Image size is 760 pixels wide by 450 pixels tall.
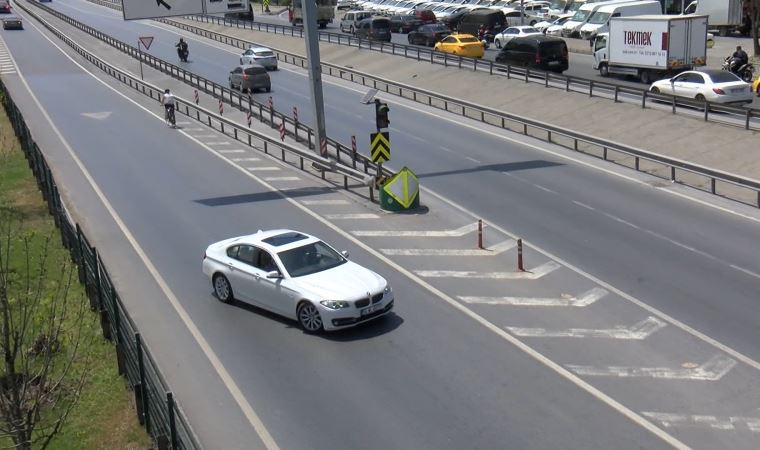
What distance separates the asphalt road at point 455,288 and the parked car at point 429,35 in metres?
26.7

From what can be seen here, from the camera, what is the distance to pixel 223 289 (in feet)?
58.8

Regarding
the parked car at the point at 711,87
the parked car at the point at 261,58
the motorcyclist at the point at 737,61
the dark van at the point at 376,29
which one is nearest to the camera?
the parked car at the point at 711,87

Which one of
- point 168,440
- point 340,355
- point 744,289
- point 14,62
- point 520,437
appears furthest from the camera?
point 14,62

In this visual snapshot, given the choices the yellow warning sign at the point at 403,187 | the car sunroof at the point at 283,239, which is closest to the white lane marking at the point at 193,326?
the car sunroof at the point at 283,239

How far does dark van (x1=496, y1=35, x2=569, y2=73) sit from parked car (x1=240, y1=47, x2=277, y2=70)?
17.9 m

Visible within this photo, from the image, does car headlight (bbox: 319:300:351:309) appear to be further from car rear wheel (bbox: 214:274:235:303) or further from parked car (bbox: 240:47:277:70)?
parked car (bbox: 240:47:277:70)

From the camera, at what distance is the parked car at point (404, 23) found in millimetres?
73963

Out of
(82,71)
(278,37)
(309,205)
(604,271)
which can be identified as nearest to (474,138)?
(309,205)

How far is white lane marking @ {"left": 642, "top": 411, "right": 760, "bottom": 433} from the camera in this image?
12500 mm

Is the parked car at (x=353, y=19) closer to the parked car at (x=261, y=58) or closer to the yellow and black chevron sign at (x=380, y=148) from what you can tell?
the parked car at (x=261, y=58)

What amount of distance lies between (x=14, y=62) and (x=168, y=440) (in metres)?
61.0

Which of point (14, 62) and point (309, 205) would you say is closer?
point (309, 205)

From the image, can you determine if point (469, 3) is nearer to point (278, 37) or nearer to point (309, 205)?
point (278, 37)

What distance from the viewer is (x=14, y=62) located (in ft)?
217
